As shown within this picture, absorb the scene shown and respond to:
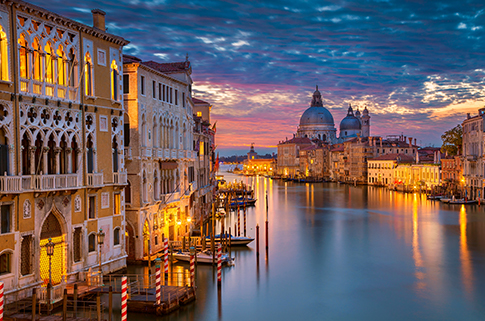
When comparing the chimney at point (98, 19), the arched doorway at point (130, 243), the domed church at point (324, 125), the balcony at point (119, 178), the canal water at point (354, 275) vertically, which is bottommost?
the canal water at point (354, 275)

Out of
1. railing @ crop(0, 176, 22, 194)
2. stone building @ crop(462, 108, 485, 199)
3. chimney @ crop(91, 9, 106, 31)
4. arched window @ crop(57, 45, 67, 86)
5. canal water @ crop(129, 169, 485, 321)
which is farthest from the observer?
stone building @ crop(462, 108, 485, 199)

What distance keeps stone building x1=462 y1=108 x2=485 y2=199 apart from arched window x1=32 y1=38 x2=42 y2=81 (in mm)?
36209

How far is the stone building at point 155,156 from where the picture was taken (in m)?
16.4

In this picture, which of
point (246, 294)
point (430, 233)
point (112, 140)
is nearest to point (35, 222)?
point (112, 140)

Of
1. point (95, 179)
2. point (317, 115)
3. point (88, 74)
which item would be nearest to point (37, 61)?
point (88, 74)

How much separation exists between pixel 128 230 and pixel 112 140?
3578 millimetres

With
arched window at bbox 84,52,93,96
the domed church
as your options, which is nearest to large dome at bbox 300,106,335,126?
the domed church

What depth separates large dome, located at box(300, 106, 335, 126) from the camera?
122m

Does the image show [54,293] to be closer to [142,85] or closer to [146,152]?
[146,152]

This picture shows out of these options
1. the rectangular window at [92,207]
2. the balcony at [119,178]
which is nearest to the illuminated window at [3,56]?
the rectangular window at [92,207]

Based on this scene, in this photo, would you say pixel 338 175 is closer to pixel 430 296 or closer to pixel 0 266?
pixel 430 296

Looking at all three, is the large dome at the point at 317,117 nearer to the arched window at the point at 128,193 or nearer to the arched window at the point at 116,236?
the arched window at the point at 128,193

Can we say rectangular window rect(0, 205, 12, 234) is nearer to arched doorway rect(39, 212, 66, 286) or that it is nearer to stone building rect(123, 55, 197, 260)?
arched doorway rect(39, 212, 66, 286)

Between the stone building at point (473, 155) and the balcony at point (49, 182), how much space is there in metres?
35.5
